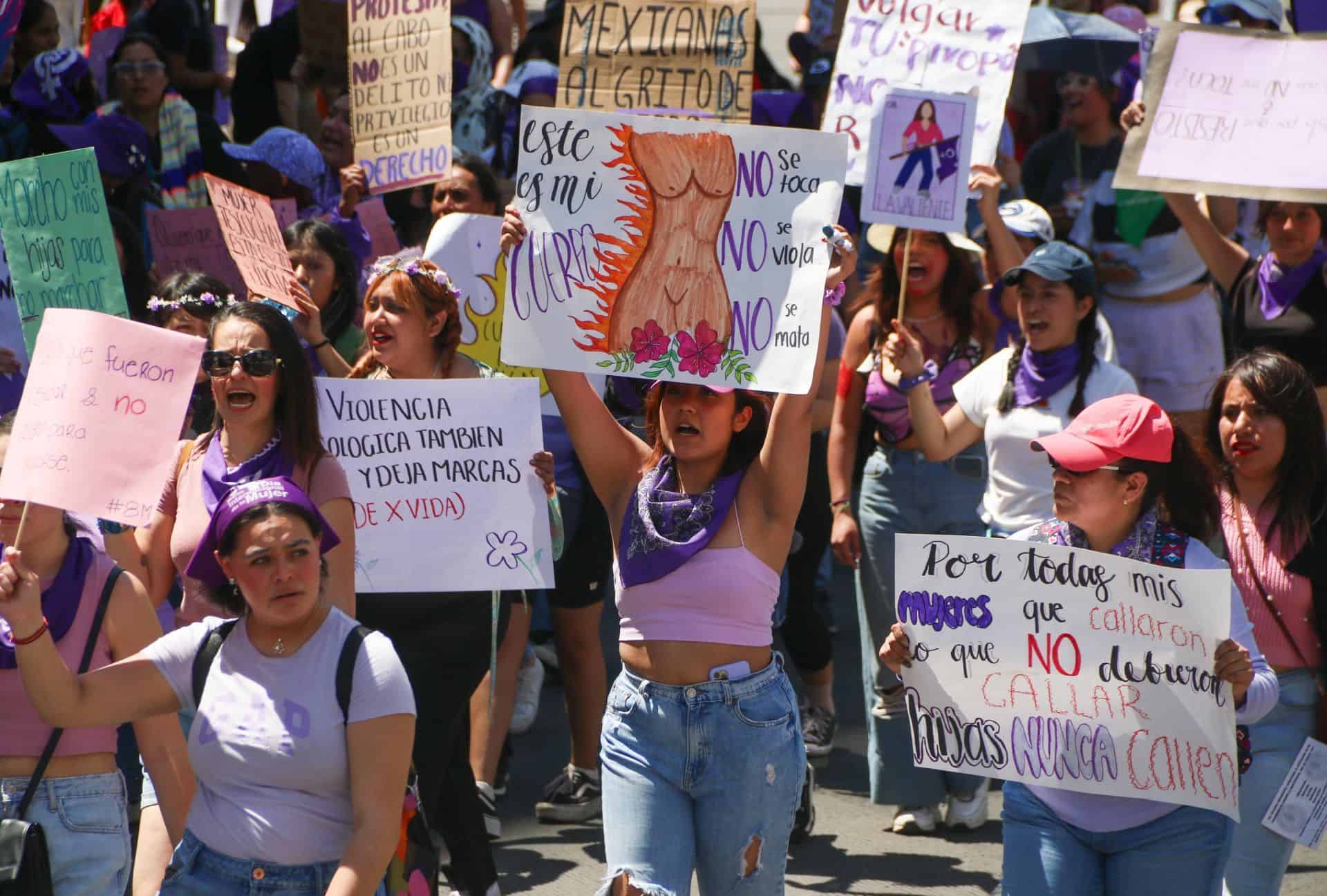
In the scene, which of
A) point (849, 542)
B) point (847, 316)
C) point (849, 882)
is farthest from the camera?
point (847, 316)

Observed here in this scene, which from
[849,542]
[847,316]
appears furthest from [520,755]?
[847,316]

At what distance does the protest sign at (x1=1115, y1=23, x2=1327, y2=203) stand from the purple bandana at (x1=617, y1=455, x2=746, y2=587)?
3.00 m

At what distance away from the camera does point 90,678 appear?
354 cm

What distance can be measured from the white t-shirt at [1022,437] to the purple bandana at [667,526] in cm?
176

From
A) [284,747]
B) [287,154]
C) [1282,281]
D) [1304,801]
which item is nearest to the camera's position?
[284,747]

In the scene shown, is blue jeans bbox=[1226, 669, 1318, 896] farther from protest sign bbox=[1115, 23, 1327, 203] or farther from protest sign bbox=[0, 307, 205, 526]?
protest sign bbox=[0, 307, 205, 526]

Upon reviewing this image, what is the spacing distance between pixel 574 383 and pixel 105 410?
112cm

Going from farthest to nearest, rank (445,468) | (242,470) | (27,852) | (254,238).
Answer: (254,238), (445,468), (242,470), (27,852)

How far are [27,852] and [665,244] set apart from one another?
209 cm

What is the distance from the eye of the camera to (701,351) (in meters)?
4.36

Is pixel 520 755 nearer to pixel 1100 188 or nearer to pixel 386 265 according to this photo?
pixel 386 265

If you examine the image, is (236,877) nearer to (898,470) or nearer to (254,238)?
(254,238)

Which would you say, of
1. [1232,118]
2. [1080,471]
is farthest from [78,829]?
[1232,118]

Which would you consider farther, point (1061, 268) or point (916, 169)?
point (916, 169)
